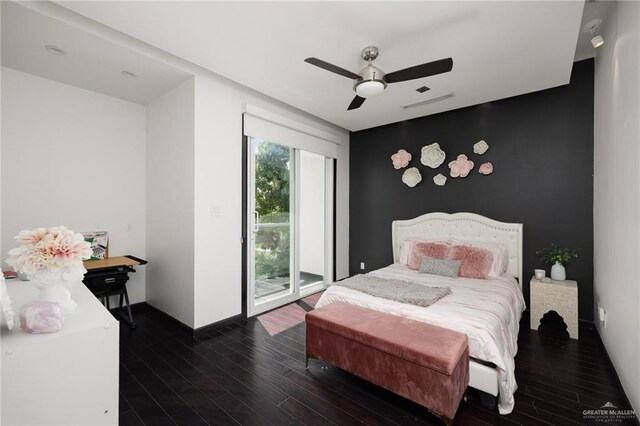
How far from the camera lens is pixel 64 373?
1138mm

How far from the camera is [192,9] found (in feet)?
6.38

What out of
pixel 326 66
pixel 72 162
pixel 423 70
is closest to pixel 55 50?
pixel 72 162

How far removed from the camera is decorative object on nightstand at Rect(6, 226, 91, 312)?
47.7 inches

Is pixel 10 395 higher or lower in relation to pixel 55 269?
lower

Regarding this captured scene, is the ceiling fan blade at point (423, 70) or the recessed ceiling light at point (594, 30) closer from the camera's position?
the ceiling fan blade at point (423, 70)

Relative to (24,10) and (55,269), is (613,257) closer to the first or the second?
(55,269)

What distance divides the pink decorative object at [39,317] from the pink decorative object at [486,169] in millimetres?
4243

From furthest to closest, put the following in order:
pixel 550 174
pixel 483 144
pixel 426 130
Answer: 1. pixel 426 130
2. pixel 483 144
3. pixel 550 174

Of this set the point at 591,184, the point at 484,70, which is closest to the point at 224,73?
the point at 484,70

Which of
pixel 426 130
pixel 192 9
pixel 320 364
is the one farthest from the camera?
pixel 426 130

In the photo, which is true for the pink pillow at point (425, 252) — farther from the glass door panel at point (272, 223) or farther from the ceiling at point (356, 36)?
the ceiling at point (356, 36)

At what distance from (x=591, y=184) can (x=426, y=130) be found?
202 centimetres

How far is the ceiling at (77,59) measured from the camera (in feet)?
6.91

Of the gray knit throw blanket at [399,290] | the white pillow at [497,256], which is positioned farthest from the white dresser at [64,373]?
the white pillow at [497,256]
